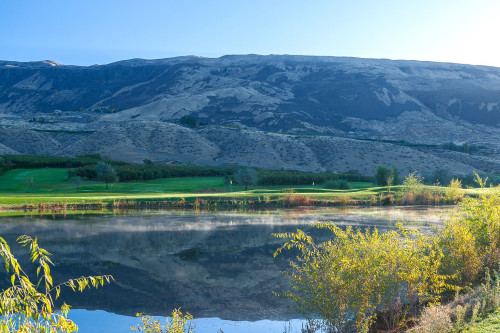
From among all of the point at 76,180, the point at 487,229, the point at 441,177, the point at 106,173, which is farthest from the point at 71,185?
the point at 487,229

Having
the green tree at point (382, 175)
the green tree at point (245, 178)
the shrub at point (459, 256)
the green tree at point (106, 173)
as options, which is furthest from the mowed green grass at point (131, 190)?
the shrub at point (459, 256)

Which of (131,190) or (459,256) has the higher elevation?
(459,256)

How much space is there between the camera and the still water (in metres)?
13.7

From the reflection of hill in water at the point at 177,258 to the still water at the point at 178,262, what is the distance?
34mm

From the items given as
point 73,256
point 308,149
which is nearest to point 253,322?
point 73,256

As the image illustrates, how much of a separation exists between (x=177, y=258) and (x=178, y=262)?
955 mm

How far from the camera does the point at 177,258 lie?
853 inches

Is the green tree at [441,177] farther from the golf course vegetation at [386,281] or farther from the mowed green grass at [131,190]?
the golf course vegetation at [386,281]

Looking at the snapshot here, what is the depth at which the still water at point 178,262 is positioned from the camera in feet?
44.8

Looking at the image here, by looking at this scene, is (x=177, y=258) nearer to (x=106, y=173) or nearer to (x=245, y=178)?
(x=245, y=178)

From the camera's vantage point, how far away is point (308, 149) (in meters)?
112

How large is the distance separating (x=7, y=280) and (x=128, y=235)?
10.9 m

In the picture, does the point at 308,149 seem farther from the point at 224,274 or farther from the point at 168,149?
the point at 224,274

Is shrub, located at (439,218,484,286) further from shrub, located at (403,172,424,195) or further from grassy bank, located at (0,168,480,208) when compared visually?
shrub, located at (403,172,424,195)
